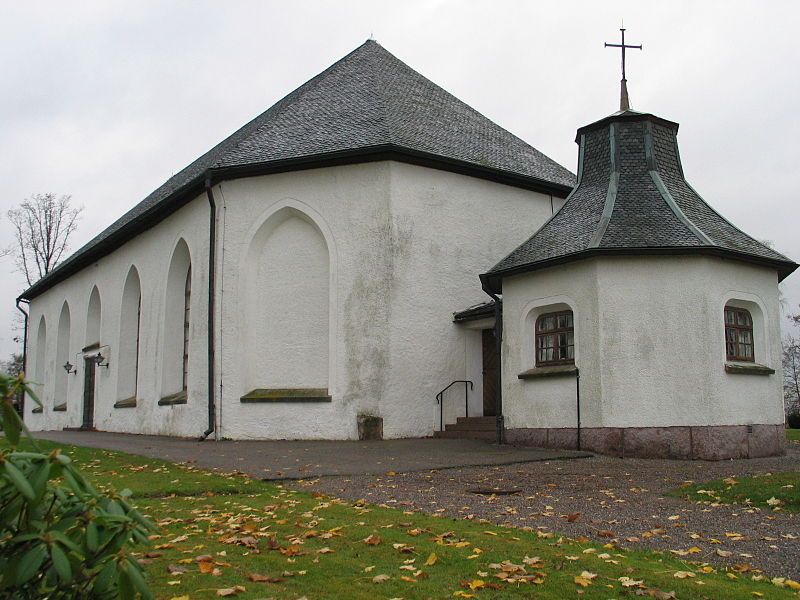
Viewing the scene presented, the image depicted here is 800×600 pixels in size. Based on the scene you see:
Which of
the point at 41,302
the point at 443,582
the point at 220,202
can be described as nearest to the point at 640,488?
Answer: the point at 443,582

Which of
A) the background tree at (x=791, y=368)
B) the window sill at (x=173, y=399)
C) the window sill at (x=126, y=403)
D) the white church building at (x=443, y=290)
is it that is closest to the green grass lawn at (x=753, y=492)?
the white church building at (x=443, y=290)

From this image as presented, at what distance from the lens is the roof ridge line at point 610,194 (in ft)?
47.6

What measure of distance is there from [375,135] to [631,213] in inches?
256

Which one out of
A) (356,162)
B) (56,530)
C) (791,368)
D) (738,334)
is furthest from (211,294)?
(791,368)

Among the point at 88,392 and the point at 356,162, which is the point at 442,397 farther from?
the point at 88,392

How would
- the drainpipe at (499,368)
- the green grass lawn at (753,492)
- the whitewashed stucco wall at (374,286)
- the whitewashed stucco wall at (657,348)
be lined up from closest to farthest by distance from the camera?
the green grass lawn at (753,492) → the whitewashed stucco wall at (657,348) → the drainpipe at (499,368) → the whitewashed stucco wall at (374,286)

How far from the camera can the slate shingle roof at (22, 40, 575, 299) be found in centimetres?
1864

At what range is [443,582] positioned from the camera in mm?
4859

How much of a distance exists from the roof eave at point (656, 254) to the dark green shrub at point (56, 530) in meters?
12.5

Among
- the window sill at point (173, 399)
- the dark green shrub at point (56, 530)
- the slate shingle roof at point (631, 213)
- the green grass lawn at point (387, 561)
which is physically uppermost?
the slate shingle roof at point (631, 213)

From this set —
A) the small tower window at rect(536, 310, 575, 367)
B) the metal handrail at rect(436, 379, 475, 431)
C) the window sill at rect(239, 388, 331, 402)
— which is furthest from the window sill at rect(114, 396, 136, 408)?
the small tower window at rect(536, 310, 575, 367)

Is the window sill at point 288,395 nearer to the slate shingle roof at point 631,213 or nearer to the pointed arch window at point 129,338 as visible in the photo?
the slate shingle roof at point 631,213

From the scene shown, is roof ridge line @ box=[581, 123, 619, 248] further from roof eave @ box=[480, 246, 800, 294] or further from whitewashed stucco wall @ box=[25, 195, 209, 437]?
whitewashed stucco wall @ box=[25, 195, 209, 437]

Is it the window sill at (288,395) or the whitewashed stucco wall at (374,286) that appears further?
the window sill at (288,395)
